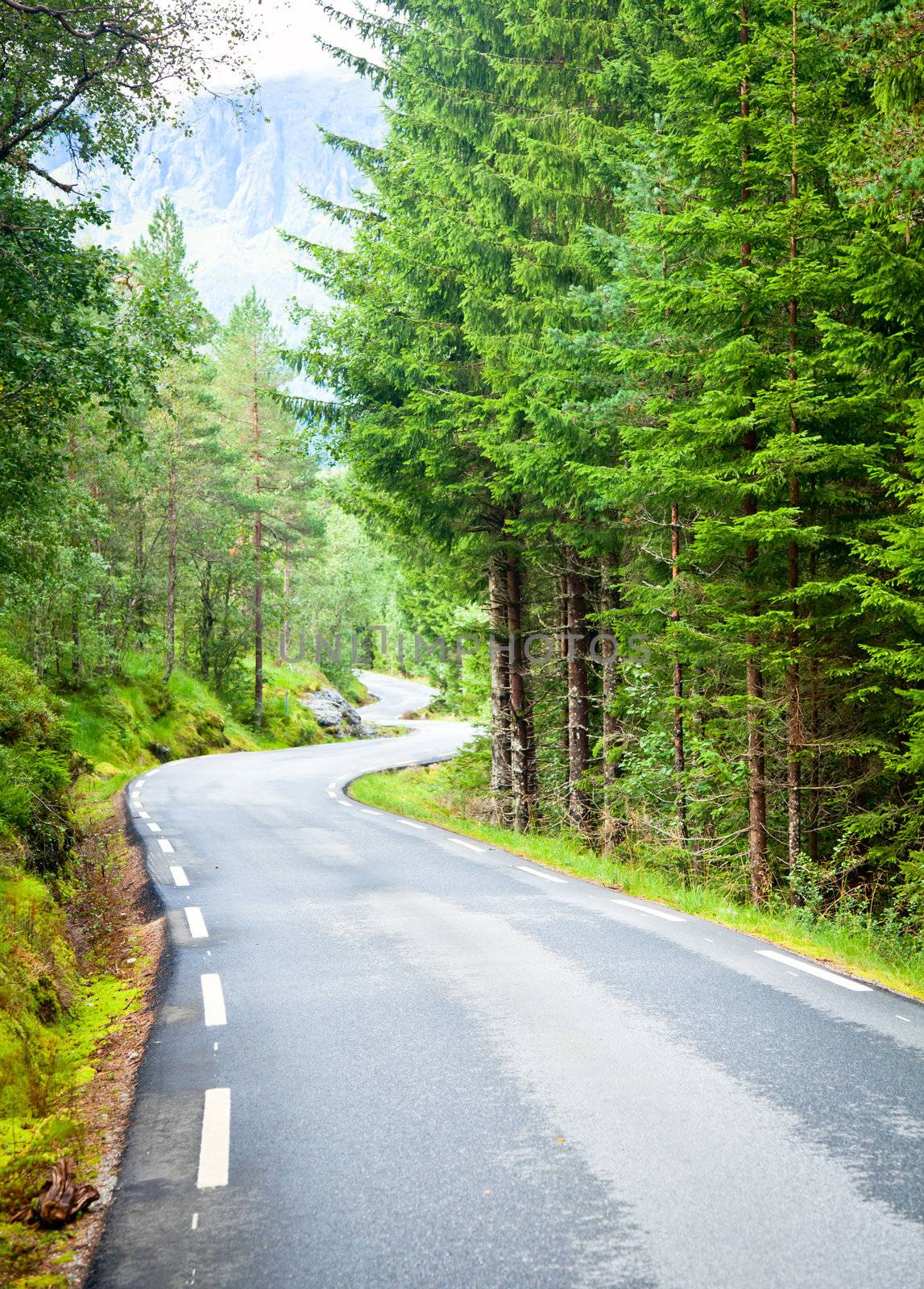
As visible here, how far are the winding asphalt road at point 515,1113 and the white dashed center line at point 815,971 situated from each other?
0.04 metres

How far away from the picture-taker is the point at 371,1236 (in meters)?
3.49

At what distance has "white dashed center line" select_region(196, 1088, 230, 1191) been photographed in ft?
13.1

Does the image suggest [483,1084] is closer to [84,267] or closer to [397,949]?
[397,949]

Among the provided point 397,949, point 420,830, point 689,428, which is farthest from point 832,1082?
point 420,830

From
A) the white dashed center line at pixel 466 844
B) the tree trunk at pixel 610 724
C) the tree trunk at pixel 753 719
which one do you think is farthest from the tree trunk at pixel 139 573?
the tree trunk at pixel 753 719

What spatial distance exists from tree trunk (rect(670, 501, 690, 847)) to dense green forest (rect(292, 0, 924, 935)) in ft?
0.31

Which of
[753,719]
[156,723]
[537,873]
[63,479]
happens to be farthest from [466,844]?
[156,723]

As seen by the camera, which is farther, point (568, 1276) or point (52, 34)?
point (52, 34)

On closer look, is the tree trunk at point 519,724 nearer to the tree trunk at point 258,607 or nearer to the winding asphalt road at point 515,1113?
the winding asphalt road at point 515,1113

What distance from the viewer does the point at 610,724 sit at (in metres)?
14.9

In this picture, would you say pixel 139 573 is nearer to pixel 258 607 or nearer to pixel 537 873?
pixel 258 607

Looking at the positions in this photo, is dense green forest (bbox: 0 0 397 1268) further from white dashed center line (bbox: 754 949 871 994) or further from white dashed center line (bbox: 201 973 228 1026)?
white dashed center line (bbox: 754 949 871 994)

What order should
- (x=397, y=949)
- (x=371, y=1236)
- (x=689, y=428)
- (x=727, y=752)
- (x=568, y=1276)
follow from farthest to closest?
(x=727, y=752) < (x=689, y=428) < (x=397, y=949) < (x=371, y=1236) < (x=568, y=1276)

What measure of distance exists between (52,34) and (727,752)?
10642mm
